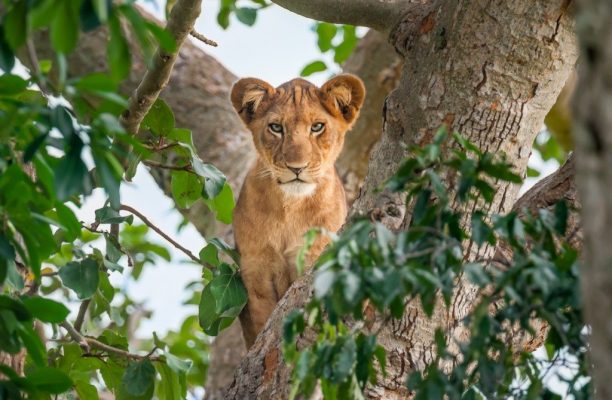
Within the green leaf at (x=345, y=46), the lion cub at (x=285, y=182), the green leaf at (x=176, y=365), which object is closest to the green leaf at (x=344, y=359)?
the green leaf at (x=176, y=365)

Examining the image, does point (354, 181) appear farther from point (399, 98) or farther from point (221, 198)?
point (399, 98)

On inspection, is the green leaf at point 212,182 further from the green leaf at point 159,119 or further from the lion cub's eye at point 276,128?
the lion cub's eye at point 276,128

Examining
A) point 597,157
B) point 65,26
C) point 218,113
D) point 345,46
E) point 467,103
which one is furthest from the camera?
point 345,46

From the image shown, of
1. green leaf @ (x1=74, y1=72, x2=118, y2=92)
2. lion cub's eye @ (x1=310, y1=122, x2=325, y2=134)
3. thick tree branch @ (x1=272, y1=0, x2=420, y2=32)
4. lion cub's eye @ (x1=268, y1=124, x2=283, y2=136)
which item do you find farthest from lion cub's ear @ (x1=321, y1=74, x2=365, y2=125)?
A: green leaf @ (x1=74, y1=72, x2=118, y2=92)

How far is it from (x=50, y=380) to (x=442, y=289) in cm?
125

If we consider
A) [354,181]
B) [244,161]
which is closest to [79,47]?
[244,161]

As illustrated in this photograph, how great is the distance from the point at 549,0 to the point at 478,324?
1722 mm

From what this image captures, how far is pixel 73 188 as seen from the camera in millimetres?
2623

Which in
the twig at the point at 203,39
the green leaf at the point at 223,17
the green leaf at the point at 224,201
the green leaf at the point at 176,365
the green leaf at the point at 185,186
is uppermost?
the green leaf at the point at 223,17

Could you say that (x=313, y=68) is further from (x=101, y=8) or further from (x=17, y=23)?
(x=101, y=8)

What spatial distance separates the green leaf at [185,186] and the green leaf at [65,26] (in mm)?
2416

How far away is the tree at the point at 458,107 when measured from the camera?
12.4ft

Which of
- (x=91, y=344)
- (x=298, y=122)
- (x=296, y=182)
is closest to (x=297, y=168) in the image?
(x=296, y=182)

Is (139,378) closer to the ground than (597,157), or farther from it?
farther from it
